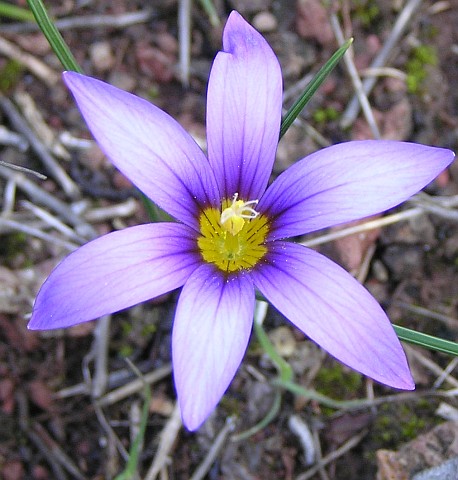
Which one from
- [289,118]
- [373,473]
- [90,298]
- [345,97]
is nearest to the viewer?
[90,298]

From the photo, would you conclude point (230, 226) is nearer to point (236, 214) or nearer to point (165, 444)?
point (236, 214)

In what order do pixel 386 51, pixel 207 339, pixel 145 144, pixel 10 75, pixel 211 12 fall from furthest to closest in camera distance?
1. pixel 386 51
2. pixel 10 75
3. pixel 211 12
4. pixel 145 144
5. pixel 207 339

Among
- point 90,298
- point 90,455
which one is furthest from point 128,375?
point 90,298

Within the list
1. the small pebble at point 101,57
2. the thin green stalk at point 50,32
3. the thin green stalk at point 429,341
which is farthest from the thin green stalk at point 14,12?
the thin green stalk at point 429,341

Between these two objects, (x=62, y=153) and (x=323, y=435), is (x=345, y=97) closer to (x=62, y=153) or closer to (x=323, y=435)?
(x=62, y=153)

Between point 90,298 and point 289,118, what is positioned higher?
point 289,118

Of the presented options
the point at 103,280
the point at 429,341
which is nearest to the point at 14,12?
the point at 103,280
